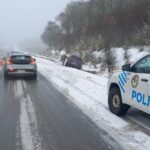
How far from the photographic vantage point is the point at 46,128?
795 centimetres

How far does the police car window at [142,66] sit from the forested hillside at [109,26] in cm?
2203

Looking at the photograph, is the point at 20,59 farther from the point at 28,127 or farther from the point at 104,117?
the point at 28,127

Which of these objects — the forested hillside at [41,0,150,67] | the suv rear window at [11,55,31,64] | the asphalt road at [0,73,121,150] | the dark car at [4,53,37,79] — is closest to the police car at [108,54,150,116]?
the asphalt road at [0,73,121,150]

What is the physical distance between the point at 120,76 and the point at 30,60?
1215 centimetres

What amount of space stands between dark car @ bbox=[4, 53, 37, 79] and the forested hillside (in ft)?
37.2

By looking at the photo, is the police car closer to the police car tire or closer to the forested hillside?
the police car tire

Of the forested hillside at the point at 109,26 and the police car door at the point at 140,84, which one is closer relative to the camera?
the police car door at the point at 140,84

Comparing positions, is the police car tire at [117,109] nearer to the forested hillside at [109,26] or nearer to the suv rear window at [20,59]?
the suv rear window at [20,59]

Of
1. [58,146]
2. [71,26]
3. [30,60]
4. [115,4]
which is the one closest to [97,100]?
[58,146]

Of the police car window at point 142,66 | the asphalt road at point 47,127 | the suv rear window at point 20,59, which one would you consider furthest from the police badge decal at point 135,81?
the suv rear window at point 20,59

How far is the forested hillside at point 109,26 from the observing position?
3942cm

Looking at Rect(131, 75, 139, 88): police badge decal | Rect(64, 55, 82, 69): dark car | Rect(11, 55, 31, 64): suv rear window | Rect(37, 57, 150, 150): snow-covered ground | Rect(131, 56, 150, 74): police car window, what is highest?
Rect(131, 56, 150, 74): police car window

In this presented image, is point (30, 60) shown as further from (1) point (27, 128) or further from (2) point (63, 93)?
(1) point (27, 128)

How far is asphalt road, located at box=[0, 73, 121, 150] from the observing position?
6633 millimetres
